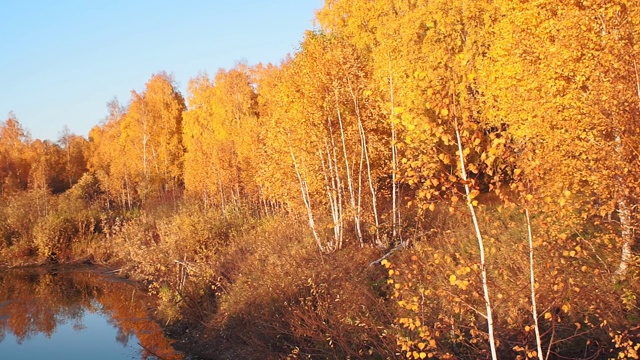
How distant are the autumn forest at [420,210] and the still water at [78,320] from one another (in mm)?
1161

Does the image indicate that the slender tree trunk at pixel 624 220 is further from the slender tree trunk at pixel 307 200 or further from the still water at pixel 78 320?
the still water at pixel 78 320

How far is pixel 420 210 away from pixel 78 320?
14633 mm

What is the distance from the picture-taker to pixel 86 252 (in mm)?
28969

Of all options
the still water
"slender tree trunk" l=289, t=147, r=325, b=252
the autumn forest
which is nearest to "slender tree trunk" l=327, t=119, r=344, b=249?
the autumn forest

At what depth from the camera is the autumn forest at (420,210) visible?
5.53 m

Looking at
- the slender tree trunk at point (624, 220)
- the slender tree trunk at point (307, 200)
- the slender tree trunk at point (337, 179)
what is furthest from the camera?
the slender tree trunk at point (337, 179)

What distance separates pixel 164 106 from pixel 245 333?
1755 inches

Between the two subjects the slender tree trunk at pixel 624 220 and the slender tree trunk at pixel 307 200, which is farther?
the slender tree trunk at pixel 307 200

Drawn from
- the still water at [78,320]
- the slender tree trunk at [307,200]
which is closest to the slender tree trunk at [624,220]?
the slender tree trunk at [307,200]

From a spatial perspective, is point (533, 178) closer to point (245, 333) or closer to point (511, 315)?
point (511, 315)

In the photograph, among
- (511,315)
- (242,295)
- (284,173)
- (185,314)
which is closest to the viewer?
(511,315)

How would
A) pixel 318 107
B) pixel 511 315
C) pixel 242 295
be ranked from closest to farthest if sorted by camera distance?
pixel 511 315, pixel 242 295, pixel 318 107

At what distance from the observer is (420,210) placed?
8.59 meters

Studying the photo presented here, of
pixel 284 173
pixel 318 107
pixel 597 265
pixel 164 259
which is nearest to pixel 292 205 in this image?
pixel 284 173
